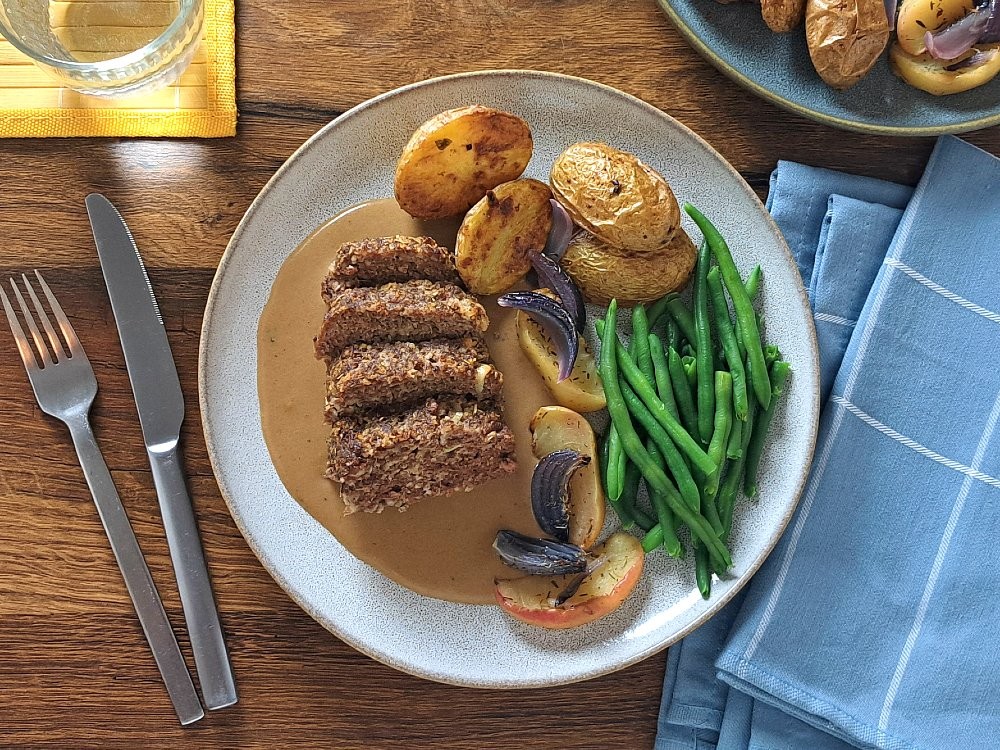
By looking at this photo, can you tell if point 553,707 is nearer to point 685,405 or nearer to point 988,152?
point 685,405

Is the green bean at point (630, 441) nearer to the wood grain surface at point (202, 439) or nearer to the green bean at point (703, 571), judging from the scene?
the green bean at point (703, 571)

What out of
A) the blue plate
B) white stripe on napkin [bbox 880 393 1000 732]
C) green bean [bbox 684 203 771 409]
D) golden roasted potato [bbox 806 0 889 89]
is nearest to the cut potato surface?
green bean [bbox 684 203 771 409]

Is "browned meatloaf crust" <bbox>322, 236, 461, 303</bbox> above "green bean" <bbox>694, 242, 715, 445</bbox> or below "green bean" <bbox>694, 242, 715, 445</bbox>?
above

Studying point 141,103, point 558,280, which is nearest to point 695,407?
point 558,280

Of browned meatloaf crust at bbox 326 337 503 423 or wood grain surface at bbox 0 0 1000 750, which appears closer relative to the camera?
browned meatloaf crust at bbox 326 337 503 423

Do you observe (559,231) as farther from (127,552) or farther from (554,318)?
(127,552)

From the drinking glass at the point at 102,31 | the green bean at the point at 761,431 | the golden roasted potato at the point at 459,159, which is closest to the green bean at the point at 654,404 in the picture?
the green bean at the point at 761,431

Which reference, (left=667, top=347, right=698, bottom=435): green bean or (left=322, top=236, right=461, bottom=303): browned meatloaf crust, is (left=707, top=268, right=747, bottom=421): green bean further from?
(left=322, top=236, right=461, bottom=303): browned meatloaf crust
